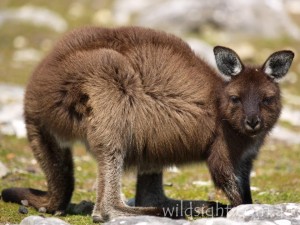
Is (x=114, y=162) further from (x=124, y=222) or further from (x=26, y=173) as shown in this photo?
(x=26, y=173)

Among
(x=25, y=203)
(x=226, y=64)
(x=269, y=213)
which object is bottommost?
(x=269, y=213)

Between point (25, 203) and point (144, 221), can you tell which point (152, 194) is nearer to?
point (25, 203)

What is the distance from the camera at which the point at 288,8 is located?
4550 centimetres

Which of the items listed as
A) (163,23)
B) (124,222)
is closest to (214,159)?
Result: (124,222)

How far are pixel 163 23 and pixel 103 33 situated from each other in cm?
2909

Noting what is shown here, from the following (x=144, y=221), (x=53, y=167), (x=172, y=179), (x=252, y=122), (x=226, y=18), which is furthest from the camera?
(x=226, y=18)

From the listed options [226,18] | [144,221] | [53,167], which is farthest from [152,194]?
[226,18]

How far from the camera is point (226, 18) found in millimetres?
38656

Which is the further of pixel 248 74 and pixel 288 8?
pixel 288 8

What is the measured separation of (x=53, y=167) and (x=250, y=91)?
3.15 metres

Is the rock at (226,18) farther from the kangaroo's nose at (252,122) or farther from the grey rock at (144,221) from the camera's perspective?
the grey rock at (144,221)

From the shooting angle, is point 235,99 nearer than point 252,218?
No

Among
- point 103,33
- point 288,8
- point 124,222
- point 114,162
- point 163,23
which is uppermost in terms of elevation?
point 288,8

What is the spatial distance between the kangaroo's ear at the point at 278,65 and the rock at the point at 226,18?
29.2 m
